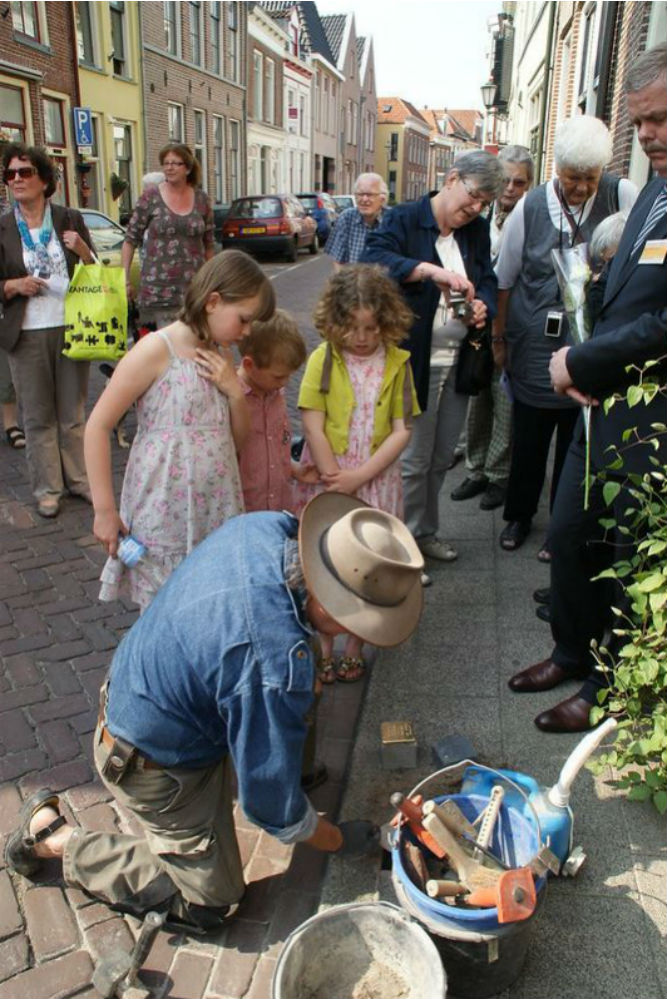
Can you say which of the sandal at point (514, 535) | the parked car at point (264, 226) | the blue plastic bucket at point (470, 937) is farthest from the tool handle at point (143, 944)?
the parked car at point (264, 226)

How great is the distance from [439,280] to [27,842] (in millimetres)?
2729

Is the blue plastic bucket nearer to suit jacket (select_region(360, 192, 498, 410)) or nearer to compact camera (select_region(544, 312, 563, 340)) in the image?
suit jacket (select_region(360, 192, 498, 410))

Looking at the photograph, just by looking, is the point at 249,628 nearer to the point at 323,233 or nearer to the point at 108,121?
the point at 108,121

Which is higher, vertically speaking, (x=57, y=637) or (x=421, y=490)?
(x=421, y=490)

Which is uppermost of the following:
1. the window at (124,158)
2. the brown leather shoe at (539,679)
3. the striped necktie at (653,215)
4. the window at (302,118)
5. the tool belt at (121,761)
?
the window at (302,118)

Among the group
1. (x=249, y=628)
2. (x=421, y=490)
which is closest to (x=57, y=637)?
(x=421, y=490)

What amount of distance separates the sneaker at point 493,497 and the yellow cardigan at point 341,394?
176cm

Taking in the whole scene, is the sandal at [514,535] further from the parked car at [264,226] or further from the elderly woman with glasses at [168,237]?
the parked car at [264,226]

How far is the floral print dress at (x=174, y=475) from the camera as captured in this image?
2.63 meters

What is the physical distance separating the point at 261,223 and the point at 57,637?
17.9 metres

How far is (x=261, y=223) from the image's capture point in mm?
20000

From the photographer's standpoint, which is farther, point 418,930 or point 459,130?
point 459,130

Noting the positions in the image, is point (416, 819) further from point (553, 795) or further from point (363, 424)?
point (363, 424)

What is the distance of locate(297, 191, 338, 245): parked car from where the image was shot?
2552 cm
